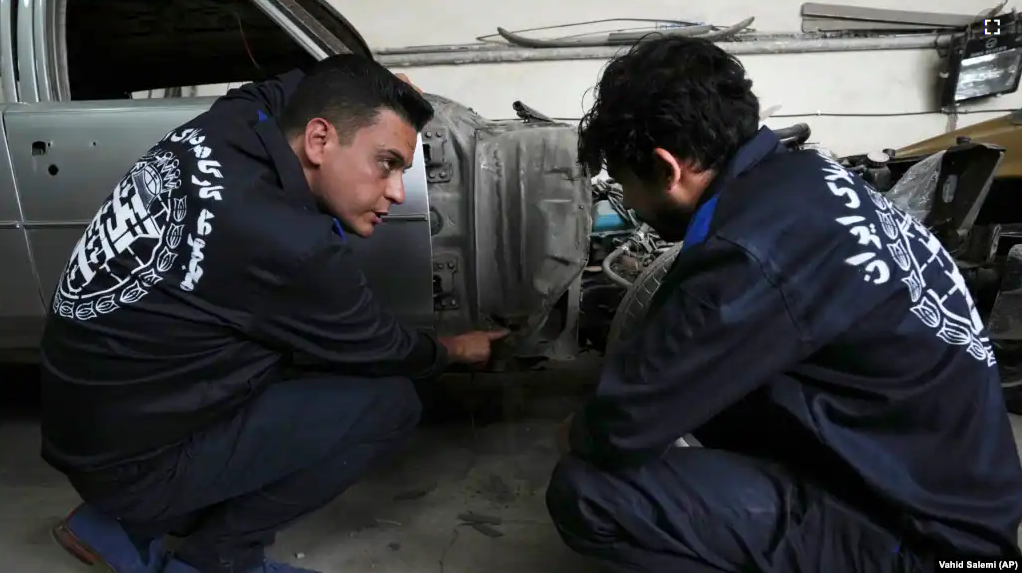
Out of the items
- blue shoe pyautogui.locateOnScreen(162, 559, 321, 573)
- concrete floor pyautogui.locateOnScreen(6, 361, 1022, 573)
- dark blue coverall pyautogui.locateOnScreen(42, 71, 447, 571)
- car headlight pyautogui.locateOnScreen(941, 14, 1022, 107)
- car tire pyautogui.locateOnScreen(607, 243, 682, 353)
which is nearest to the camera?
dark blue coverall pyautogui.locateOnScreen(42, 71, 447, 571)

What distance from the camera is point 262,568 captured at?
1591 mm

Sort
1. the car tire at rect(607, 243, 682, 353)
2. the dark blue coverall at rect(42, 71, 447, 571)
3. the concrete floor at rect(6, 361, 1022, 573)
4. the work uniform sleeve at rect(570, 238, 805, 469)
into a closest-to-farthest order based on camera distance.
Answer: the work uniform sleeve at rect(570, 238, 805, 469), the dark blue coverall at rect(42, 71, 447, 571), the concrete floor at rect(6, 361, 1022, 573), the car tire at rect(607, 243, 682, 353)

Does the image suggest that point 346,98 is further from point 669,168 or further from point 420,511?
point 420,511

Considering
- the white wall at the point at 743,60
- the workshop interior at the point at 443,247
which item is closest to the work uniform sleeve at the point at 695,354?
the workshop interior at the point at 443,247

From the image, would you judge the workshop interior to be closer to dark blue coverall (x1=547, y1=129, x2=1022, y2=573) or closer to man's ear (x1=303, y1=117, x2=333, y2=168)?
dark blue coverall (x1=547, y1=129, x2=1022, y2=573)

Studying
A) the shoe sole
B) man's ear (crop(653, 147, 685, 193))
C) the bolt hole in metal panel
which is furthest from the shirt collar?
the bolt hole in metal panel

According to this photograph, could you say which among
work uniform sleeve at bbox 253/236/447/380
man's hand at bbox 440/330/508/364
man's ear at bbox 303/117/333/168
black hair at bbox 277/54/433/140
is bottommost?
man's hand at bbox 440/330/508/364

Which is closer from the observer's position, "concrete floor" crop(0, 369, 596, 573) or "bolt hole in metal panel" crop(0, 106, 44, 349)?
"concrete floor" crop(0, 369, 596, 573)

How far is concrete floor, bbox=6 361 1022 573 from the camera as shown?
172 cm

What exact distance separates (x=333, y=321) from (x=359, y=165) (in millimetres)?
346

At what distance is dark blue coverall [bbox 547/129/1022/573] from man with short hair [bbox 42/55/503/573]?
1.87 ft

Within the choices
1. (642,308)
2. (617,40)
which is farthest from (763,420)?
(617,40)

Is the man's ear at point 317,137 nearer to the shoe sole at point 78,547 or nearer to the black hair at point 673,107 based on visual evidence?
the black hair at point 673,107

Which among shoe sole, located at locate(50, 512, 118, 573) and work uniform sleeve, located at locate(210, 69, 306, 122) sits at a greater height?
work uniform sleeve, located at locate(210, 69, 306, 122)
